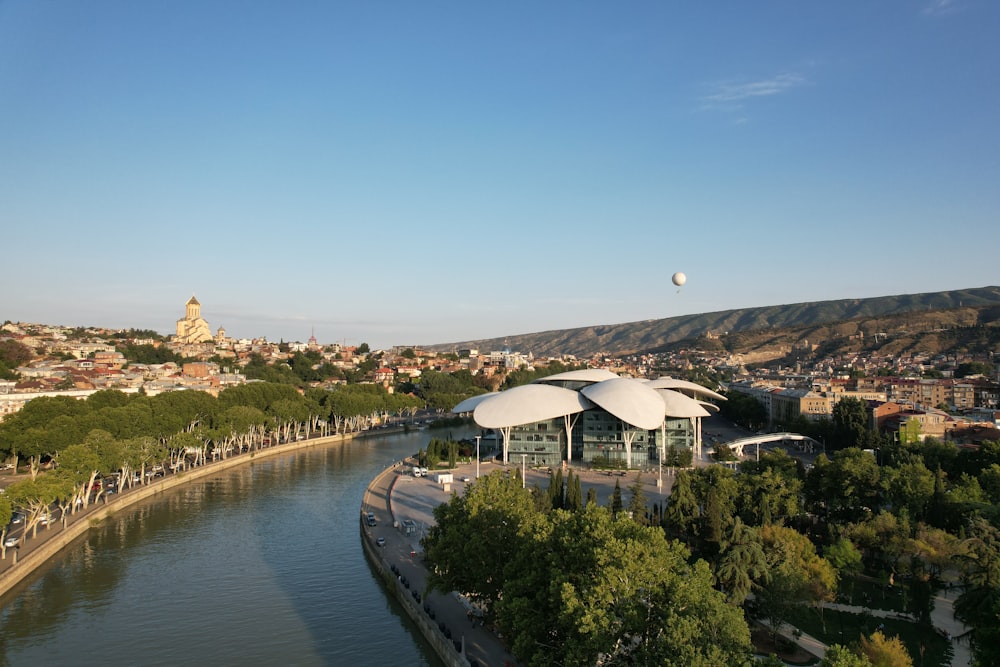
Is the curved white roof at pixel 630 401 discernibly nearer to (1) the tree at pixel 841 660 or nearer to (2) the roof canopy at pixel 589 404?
(2) the roof canopy at pixel 589 404

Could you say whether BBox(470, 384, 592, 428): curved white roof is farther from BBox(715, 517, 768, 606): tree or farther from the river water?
BBox(715, 517, 768, 606): tree

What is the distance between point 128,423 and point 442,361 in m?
76.1

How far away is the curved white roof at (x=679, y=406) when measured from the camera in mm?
38594

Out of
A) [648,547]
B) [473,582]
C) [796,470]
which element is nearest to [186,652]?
[473,582]

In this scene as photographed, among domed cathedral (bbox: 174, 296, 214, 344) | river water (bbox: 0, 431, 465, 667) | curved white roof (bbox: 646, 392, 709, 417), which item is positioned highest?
domed cathedral (bbox: 174, 296, 214, 344)

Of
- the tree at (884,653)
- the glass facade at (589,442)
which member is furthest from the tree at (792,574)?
the glass facade at (589,442)

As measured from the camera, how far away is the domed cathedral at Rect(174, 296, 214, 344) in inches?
4444

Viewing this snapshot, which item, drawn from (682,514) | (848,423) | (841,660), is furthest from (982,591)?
(848,423)

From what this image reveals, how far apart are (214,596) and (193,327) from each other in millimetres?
105086

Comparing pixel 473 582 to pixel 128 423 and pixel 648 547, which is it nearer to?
pixel 648 547

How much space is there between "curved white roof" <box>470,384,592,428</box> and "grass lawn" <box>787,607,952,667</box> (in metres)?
21.1

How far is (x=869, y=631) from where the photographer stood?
576 inches

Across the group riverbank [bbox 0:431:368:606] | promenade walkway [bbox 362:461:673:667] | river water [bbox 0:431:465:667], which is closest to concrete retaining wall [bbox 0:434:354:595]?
riverbank [bbox 0:431:368:606]

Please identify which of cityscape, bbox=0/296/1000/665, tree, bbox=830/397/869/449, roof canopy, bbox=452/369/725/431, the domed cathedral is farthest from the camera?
the domed cathedral
